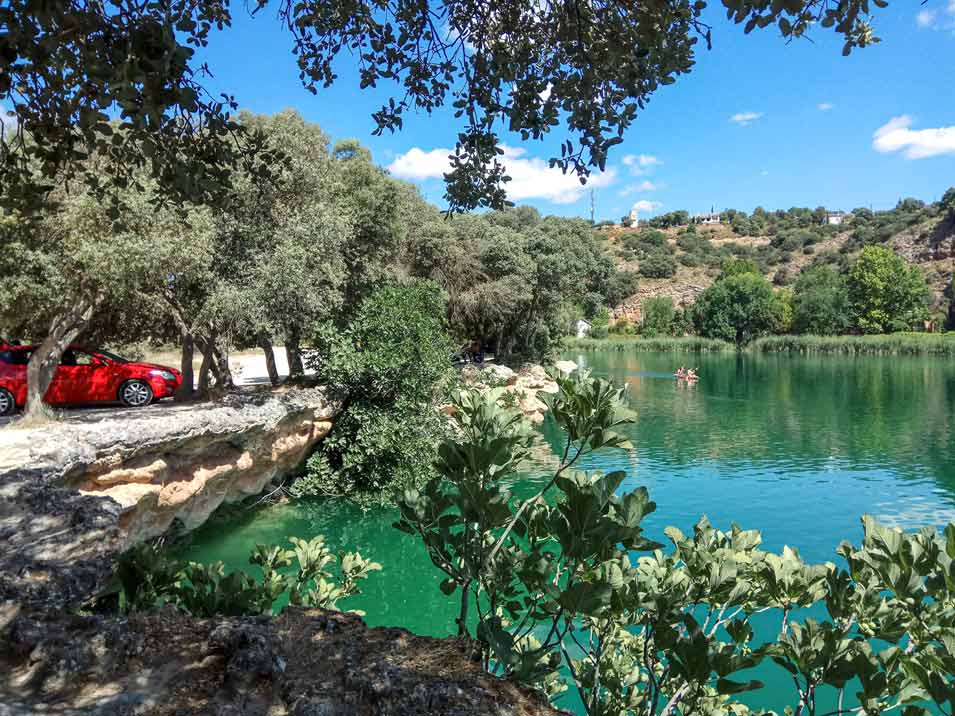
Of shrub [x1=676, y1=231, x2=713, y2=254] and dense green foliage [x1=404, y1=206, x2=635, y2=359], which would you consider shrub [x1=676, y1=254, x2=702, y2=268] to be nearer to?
shrub [x1=676, y1=231, x2=713, y2=254]

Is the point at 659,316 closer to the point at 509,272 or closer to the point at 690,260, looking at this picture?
the point at 690,260

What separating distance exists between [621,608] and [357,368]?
37.6 feet

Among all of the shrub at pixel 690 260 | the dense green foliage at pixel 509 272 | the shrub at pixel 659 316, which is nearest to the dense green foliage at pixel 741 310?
the shrub at pixel 659 316

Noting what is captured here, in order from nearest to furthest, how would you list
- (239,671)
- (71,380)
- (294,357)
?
(239,671)
(71,380)
(294,357)

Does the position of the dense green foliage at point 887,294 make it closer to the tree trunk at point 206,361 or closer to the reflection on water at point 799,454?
the reflection on water at point 799,454

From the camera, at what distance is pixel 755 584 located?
12.9 ft

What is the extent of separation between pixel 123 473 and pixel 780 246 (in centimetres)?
11174

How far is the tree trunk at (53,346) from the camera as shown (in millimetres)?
10430

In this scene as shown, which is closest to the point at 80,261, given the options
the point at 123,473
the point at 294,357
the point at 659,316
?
the point at 123,473

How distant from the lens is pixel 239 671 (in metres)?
2.37

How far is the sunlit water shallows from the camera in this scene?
458 inches

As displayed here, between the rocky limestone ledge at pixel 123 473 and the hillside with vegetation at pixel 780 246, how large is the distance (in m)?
79.8

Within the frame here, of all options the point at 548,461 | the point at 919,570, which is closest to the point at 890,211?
the point at 548,461

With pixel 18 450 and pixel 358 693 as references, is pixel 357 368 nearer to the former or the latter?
pixel 18 450
